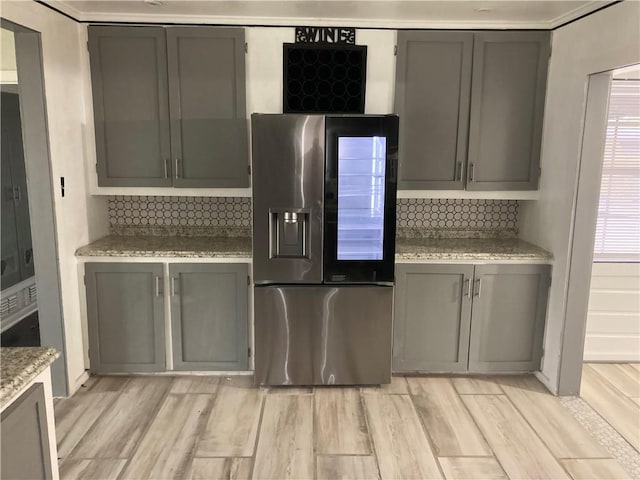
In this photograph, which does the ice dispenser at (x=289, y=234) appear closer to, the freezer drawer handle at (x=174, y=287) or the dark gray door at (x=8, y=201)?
the freezer drawer handle at (x=174, y=287)

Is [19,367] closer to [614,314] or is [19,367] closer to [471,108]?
[471,108]

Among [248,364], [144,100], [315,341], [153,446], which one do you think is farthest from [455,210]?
[153,446]

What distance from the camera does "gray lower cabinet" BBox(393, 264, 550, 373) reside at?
10.2 ft

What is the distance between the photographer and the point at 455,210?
3.60 metres

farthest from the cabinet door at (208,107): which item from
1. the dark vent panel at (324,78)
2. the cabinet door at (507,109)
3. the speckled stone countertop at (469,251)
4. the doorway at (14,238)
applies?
the doorway at (14,238)

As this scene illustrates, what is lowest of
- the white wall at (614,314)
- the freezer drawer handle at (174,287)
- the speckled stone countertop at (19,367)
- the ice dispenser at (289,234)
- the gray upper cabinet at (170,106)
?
the white wall at (614,314)

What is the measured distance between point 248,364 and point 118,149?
1644mm

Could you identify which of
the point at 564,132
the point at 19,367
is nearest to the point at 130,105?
the point at 19,367

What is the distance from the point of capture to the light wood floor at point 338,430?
2.31 metres

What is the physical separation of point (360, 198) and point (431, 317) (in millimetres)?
967

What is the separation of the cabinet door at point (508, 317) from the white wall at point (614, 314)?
0.63 metres

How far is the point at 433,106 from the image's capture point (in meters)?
3.12

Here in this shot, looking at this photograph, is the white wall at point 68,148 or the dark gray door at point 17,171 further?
the dark gray door at point 17,171

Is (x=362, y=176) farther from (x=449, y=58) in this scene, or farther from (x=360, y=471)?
(x=360, y=471)
